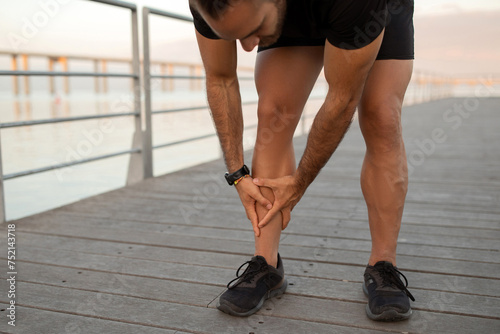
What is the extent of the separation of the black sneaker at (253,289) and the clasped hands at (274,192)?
89 millimetres

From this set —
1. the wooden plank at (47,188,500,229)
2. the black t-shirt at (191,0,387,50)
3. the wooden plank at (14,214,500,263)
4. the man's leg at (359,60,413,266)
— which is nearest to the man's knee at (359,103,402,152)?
the man's leg at (359,60,413,266)

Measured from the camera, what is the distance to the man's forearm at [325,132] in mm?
966

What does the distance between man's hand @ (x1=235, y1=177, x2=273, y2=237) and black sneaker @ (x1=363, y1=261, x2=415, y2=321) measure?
29 cm

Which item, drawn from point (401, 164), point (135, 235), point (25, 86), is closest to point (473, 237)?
point (401, 164)

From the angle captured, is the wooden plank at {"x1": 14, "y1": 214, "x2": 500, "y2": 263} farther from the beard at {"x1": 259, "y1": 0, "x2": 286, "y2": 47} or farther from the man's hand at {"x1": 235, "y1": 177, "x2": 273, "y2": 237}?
the beard at {"x1": 259, "y1": 0, "x2": 286, "y2": 47}

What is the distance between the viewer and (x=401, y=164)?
1189 mm

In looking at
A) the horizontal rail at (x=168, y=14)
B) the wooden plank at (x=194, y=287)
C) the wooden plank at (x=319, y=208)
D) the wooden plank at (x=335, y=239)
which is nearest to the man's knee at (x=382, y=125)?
the wooden plank at (x=194, y=287)

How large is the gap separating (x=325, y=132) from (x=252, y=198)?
0.26 m

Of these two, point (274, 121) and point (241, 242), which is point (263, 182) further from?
point (241, 242)

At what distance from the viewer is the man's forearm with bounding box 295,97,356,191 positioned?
0.97 m

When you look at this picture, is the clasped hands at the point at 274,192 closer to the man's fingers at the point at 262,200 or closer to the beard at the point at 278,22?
the man's fingers at the point at 262,200

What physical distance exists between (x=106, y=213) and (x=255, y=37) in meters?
1.34

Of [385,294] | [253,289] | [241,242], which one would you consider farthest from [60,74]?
[385,294]

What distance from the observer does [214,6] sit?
0.77 meters
